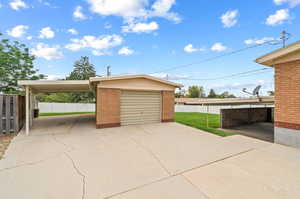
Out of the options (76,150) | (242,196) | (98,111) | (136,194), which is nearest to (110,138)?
(76,150)

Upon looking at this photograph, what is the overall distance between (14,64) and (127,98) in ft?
40.4

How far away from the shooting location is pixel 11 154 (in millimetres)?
3973

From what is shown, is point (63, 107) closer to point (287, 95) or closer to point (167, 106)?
point (167, 106)

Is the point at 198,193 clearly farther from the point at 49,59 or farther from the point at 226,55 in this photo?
the point at 49,59

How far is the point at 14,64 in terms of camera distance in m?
12.5

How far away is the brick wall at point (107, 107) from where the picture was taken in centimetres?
704

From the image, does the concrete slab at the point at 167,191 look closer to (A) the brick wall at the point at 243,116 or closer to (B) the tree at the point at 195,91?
(A) the brick wall at the point at 243,116

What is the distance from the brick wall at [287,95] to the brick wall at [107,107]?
22.7 feet

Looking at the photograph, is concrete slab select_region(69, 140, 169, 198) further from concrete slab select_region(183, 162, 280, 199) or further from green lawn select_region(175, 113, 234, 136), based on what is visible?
green lawn select_region(175, 113, 234, 136)

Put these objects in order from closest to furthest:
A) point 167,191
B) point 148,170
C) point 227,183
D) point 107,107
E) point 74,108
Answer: point 167,191
point 227,183
point 148,170
point 107,107
point 74,108

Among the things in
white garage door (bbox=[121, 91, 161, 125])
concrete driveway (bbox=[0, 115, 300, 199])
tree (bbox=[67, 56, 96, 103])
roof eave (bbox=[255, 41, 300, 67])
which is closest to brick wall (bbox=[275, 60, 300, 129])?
roof eave (bbox=[255, 41, 300, 67])

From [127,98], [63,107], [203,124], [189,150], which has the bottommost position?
[203,124]

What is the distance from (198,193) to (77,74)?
3910 cm

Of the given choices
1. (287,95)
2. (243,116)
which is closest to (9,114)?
(287,95)
